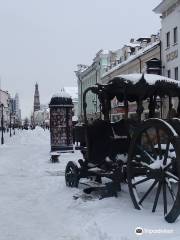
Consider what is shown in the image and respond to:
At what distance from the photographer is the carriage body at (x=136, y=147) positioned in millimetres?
7133

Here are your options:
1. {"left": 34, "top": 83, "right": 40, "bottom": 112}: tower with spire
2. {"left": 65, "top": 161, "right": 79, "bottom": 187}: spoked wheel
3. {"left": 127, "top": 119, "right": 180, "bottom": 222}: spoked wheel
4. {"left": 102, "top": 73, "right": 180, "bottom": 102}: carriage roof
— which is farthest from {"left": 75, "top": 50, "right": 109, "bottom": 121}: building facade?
{"left": 34, "top": 83, "right": 40, "bottom": 112}: tower with spire

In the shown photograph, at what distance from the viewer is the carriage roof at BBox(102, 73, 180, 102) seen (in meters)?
8.68

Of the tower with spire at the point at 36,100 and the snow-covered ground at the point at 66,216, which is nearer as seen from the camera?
the snow-covered ground at the point at 66,216

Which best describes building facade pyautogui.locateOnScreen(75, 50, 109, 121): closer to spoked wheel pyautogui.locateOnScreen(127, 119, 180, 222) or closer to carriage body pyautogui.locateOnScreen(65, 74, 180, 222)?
carriage body pyautogui.locateOnScreen(65, 74, 180, 222)

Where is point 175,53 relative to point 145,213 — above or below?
above

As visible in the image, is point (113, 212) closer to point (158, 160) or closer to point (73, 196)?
point (158, 160)

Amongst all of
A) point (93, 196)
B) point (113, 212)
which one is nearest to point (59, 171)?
point (93, 196)

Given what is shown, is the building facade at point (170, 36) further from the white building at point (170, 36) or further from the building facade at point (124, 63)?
the building facade at point (124, 63)

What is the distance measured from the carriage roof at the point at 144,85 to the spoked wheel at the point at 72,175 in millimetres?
1972

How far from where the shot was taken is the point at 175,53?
31891mm

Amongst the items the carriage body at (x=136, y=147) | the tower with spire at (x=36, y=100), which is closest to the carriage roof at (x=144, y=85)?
the carriage body at (x=136, y=147)

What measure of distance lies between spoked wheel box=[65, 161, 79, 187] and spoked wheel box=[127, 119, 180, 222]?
242 cm

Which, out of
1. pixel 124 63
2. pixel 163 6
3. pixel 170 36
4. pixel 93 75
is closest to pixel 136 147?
pixel 170 36

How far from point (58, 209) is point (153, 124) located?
2.68 metres
